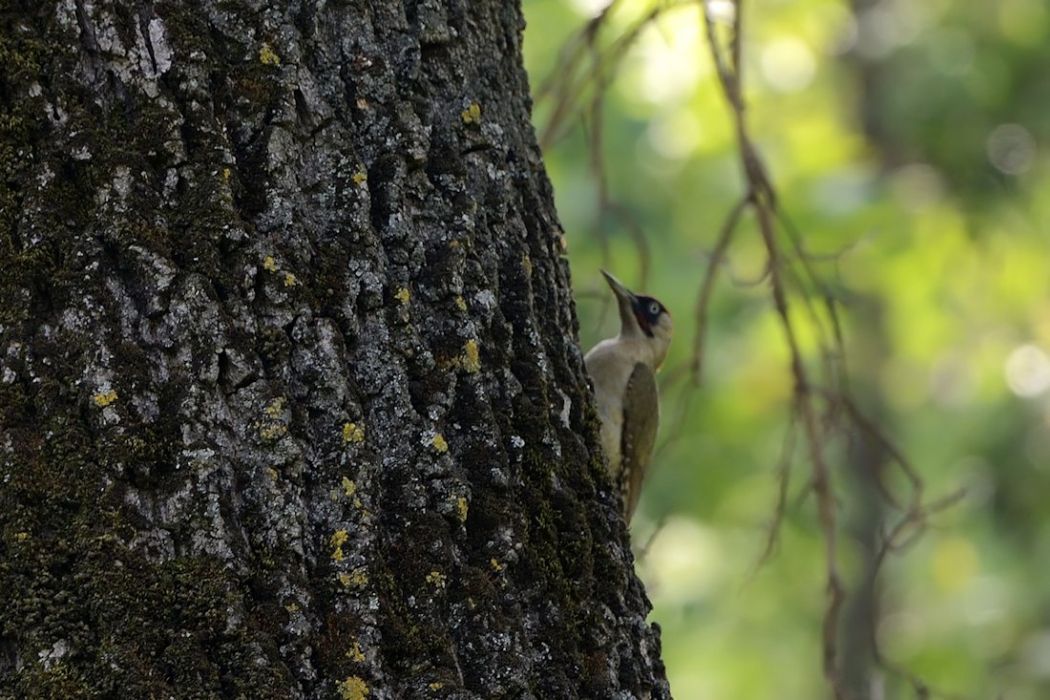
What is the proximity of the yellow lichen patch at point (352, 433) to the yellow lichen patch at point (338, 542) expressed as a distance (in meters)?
0.14

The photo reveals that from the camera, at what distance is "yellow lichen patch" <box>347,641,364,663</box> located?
2168 mm

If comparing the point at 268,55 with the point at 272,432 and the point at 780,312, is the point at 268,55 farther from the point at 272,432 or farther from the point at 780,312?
the point at 780,312

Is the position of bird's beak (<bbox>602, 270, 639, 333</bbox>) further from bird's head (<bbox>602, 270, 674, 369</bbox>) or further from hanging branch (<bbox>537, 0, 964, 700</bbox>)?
hanging branch (<bbox>537, 0, 964, 700</bbox>)

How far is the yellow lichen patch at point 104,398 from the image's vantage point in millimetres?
2148

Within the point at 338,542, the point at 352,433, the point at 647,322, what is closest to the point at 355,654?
the point at 338,542

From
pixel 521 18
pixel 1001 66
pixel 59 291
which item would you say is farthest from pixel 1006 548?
pixel 59 291

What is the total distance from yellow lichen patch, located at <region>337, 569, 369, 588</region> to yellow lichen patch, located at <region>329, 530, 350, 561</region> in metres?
0.03

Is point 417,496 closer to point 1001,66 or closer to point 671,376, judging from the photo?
point 671,376

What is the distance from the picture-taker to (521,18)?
300 centimetres

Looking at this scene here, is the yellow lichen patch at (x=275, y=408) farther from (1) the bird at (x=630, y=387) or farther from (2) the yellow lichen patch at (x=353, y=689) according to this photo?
(1) the bird at (x=630, y=387)

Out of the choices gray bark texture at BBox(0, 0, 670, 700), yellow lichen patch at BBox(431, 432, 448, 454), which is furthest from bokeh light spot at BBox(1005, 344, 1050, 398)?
yellow lichen patch at BBox(431, 432, 448, 454)

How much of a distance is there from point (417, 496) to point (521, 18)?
1.14 meters

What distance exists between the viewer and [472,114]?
8.70 ft

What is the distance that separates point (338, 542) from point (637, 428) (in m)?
3.47
